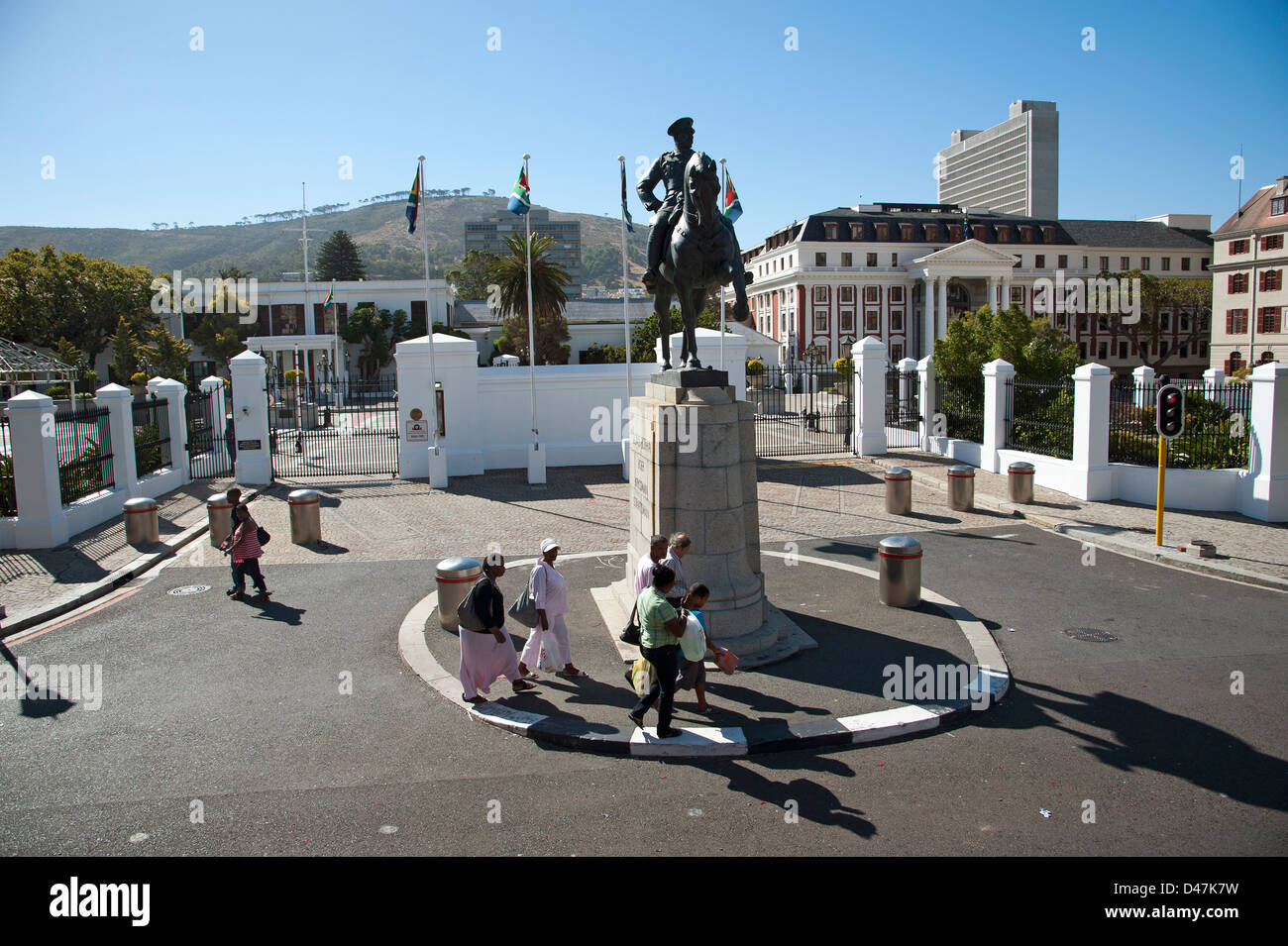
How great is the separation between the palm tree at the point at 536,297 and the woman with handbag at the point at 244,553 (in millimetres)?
29216

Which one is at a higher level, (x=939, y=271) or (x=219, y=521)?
(x=939, y=271)

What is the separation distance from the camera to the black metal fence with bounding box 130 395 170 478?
1780cm

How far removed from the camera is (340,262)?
331ft

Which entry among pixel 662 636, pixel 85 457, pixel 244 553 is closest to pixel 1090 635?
pixel 662 636

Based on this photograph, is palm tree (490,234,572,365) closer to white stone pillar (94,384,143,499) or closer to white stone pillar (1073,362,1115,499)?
white stone pillar (94,384,143,499)

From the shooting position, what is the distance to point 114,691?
7.72 meters

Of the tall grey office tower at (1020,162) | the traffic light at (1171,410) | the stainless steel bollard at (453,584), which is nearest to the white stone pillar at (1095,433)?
the traffic light at (1171,410)

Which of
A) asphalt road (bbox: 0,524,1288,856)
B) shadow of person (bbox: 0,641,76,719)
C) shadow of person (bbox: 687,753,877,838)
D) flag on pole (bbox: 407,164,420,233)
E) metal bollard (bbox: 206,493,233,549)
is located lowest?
shadow of person (bbox: 687,753,877,838)

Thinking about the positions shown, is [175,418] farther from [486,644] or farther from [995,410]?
[995,410]

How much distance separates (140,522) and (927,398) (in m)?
18.7

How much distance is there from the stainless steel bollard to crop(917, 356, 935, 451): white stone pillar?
55.2 ft

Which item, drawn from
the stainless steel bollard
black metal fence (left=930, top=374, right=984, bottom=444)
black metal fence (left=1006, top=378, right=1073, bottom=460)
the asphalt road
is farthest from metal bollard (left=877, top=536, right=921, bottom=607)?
black metal fence (left=930, top=374, right=984, bottom=444)

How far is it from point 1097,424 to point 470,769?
1400 centimetres

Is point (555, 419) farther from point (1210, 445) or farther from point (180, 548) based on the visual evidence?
point (1210, 445)
